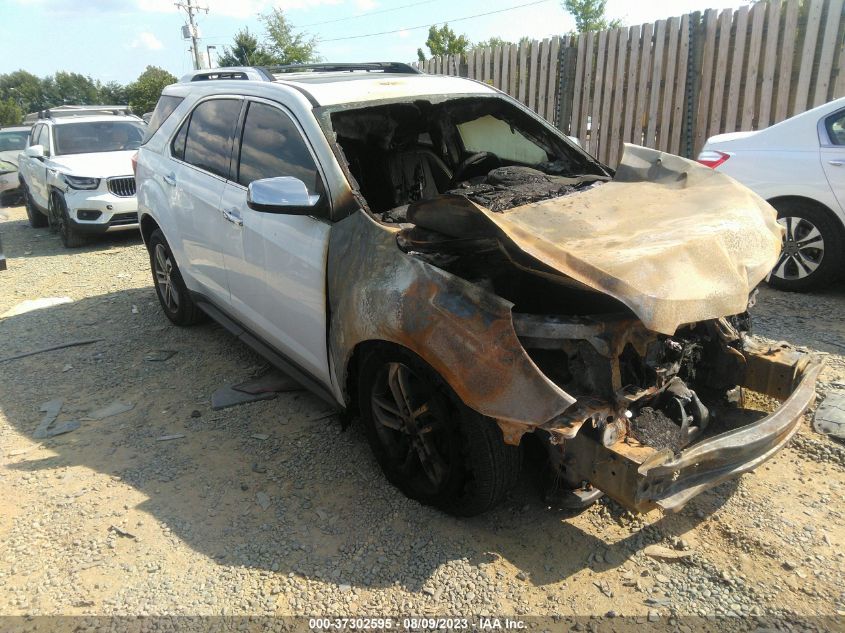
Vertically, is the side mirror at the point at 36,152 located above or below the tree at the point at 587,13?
below

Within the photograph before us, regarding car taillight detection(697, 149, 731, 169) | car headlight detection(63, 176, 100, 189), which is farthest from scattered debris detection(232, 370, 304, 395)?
car headlight detection(63, 176, 100, 189)

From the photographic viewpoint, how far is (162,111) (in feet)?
16.7

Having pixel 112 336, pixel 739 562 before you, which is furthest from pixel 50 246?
pixel 739 562

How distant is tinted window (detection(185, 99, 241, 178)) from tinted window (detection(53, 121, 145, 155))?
656 cm

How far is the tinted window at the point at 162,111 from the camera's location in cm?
491

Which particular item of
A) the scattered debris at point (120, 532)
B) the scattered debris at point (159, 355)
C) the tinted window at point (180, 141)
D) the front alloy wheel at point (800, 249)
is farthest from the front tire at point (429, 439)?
the front alloy wheel at point (800, 249)

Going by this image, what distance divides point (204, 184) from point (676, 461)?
3373mm

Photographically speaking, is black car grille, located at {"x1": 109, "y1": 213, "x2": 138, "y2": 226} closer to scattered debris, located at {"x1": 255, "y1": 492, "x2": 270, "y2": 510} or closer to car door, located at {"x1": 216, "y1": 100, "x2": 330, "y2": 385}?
car door, located at {"x1": 216, "y1": 100, "x2": 330, "y2": 385}

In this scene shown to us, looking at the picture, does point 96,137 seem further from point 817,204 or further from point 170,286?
point 817,204

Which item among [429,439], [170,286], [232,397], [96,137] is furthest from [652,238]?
[96,137]

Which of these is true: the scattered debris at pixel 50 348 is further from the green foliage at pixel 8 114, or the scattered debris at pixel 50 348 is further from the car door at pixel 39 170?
the green foliage at pixel 8 114

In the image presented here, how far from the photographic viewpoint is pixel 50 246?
10062 millimetres

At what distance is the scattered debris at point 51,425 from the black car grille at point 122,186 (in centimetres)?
601

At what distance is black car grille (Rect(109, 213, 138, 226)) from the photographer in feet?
30.6
